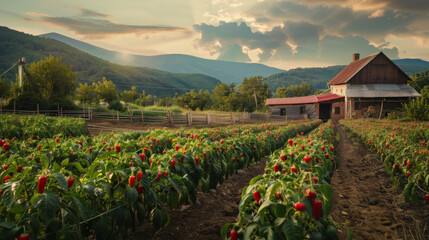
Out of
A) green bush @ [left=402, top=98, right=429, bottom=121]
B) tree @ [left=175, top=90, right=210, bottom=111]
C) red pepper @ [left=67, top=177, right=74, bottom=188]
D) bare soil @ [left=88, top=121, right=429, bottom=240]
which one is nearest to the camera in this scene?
red pepper @ [left=67, top=177, right=74, bottom=188]

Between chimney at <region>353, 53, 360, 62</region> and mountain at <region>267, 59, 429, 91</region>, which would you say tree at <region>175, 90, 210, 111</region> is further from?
mountain at <region>267, 59, 429, 91</region>

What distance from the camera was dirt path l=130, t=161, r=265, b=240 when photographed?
3387 millimetres

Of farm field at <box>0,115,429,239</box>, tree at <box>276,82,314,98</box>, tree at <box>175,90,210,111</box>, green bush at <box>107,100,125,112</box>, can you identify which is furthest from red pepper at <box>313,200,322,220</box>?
tree at <box>276,82,314,98</box>

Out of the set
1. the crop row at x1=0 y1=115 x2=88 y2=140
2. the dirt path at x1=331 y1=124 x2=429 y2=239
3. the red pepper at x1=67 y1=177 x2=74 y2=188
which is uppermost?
the red pepper at x1=67 y1=177 x2=74 y2=188

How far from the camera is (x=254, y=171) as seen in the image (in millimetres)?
7219

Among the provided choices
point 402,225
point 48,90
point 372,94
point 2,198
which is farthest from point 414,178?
point 48,90

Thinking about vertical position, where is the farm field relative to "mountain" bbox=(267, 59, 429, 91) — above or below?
below

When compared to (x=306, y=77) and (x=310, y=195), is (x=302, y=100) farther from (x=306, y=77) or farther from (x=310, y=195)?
(x=306, y=77)

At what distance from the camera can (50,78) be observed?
1368 inches

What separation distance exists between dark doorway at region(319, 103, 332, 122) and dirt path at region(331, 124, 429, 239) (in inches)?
1149

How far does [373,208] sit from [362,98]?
99.0 ft

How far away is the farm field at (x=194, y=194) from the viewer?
1.96m

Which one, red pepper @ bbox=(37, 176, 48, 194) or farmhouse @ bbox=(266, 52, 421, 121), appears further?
farmhouse @ bbox=(266, 52, 421, 121)

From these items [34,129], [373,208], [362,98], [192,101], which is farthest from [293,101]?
[34,129]
